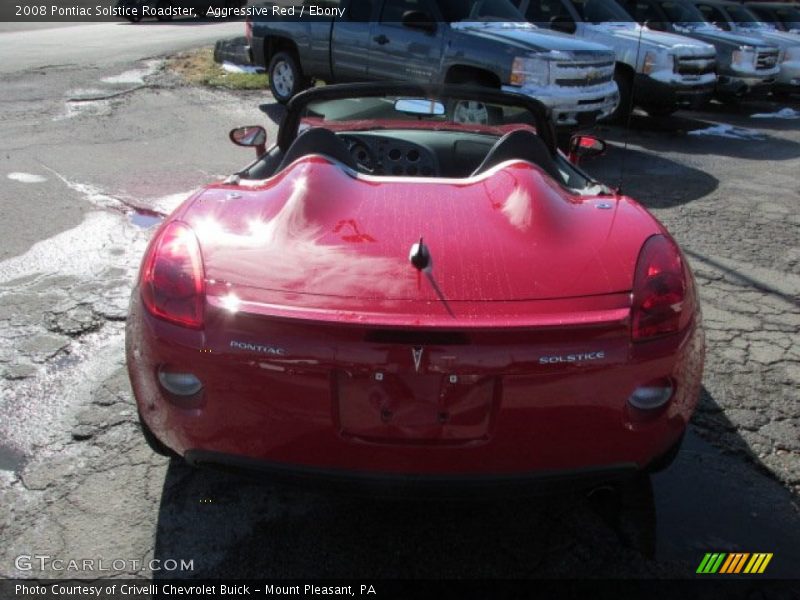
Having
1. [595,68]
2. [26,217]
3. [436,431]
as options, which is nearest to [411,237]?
[436,431]

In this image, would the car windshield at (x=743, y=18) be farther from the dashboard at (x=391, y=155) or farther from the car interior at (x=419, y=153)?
the dashboard at (x=391, y=155)

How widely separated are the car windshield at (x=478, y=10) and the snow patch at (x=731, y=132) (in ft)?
10.6

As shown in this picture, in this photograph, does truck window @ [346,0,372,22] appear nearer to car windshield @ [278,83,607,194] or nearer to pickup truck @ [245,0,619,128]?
pickup truck @ [245,0,619,128]

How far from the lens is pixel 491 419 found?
2043mm

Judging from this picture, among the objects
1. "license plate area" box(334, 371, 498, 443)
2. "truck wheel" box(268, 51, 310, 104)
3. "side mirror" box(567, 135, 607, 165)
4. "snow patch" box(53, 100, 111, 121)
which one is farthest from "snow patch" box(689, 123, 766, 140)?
"license plate area" box(334, 371, 498, 443)

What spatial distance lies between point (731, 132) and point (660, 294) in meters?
9.81

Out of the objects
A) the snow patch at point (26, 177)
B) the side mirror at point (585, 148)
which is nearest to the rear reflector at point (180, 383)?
the side mirror at point (585, 148)

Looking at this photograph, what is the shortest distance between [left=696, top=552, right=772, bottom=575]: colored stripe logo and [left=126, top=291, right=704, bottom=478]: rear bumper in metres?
0.57

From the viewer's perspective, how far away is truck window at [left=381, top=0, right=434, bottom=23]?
910cm

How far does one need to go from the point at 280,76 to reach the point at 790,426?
9.13 meters

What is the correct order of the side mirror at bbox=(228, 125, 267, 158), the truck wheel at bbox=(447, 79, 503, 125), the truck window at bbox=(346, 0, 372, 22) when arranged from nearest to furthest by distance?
the side mirror at bbox=(228, 125, 267, 158) → the truck wheel at bbox=(447, 79, 503, 125) → the truck window at bbox=(346, 0, 372, 22)

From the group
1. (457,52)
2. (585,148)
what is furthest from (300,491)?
(457,52)

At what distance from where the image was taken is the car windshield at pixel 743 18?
48.3ft

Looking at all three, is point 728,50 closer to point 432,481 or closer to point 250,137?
point 250,137
